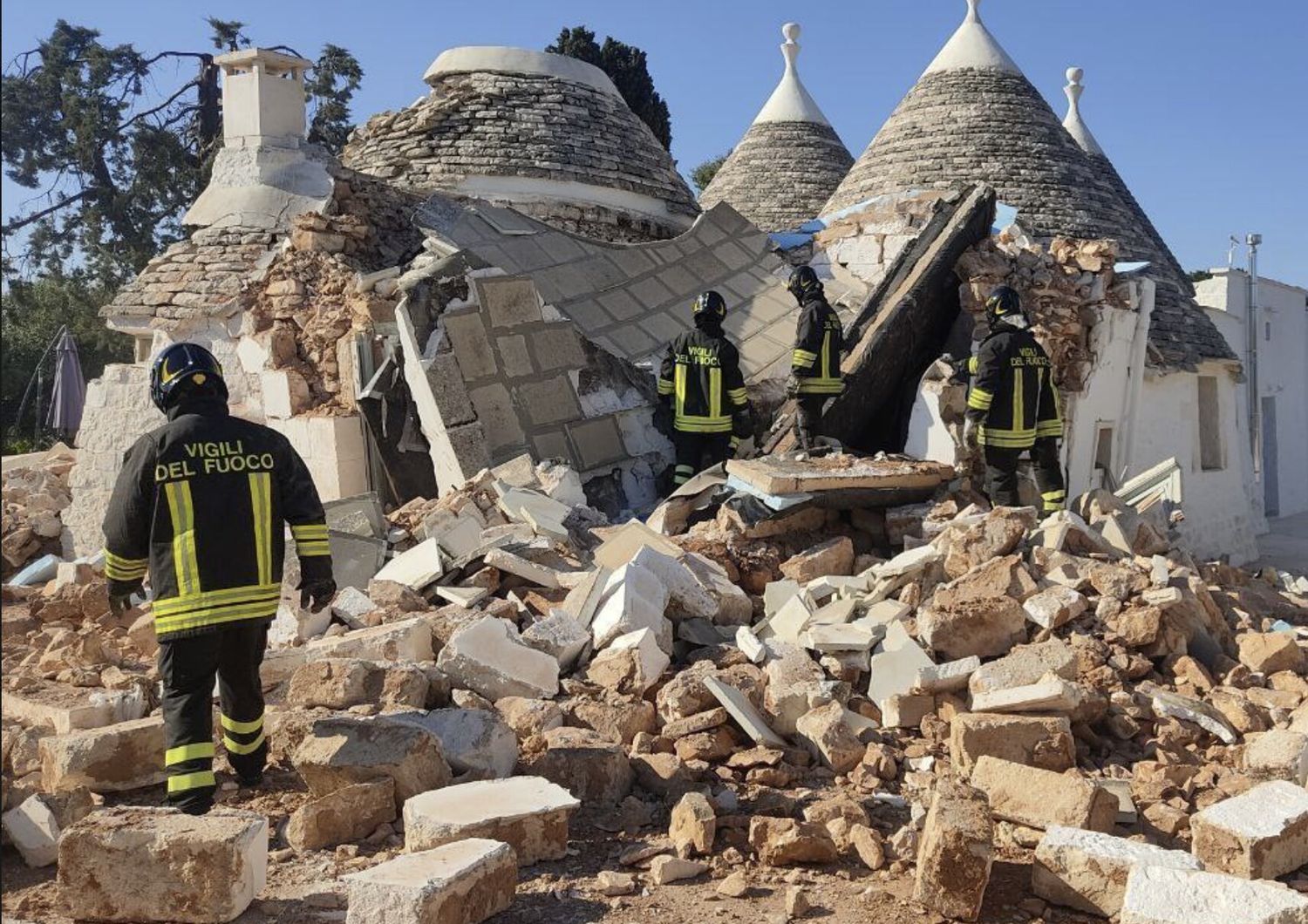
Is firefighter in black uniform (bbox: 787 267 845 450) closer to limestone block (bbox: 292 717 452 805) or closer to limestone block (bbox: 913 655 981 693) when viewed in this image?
limestone block (bbox: 913 655 981 693)

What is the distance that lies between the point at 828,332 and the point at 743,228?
3.83 meters

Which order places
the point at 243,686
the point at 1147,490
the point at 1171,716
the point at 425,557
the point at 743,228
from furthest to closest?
1. the point at 743,228
2. the point at 1147,490
3. the point at 425,557
4. the point at 1171,716
5. the point at 243,686

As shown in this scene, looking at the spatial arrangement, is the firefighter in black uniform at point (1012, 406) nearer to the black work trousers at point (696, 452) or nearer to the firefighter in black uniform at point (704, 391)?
the firefighter in black uniform at point (704, 391)

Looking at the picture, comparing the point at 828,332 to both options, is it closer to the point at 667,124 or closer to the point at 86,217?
the point at 667,124

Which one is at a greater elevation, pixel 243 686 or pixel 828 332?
pixel 828 332

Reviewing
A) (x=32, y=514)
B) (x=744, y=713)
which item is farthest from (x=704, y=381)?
(x=32, y=514)

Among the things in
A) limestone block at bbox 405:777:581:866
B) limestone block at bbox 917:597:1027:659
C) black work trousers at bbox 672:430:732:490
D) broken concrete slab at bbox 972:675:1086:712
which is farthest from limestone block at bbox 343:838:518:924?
black work trousers at bbox 672:430:732:490

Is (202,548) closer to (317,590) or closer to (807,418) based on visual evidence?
(317,590)

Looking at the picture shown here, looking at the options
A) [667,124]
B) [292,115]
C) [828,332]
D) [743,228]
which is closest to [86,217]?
[667,124]

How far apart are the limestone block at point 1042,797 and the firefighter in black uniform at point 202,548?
251 centimetres

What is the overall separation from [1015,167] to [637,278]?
6776mm

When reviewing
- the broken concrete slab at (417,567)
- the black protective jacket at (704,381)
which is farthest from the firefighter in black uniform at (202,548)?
the black protective jacket at (704,381)

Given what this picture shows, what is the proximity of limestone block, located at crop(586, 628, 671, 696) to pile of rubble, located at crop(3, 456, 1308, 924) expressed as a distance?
0.01m

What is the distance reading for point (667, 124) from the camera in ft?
81.8
